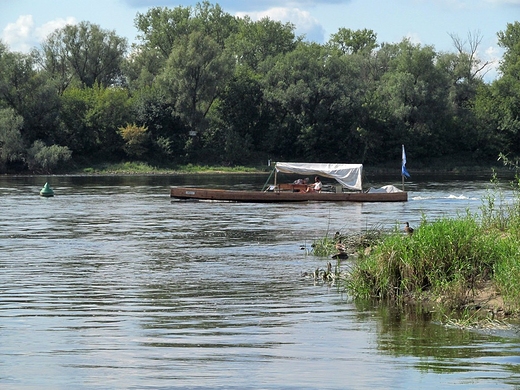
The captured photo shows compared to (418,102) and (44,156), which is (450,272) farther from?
(418,102)

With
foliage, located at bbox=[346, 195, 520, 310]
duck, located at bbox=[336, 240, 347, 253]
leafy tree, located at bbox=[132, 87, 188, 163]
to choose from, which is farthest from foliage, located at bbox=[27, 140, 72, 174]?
foliage, located at bbox=[346, 195, 520, 310]

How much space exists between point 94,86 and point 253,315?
92.0 m

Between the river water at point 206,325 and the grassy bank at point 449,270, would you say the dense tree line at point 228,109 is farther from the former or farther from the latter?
the grassy bank at point 449,270

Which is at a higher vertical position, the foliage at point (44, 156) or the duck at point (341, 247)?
the foliage at point (44, 156)

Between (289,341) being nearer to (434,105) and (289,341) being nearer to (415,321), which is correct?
(415,321)

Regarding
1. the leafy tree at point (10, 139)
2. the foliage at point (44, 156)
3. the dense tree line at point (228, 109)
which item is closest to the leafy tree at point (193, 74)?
the dense tree line at point (228, 109)

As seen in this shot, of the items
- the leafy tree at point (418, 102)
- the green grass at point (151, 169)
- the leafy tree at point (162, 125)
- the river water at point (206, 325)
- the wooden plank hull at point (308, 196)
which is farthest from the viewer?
the leafy tree at point (418, 102)

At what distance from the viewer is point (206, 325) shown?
17031 millimetres

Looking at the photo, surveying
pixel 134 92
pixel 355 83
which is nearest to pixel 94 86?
pixel 134 92

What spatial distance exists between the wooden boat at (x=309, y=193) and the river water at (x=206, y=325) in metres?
18.7

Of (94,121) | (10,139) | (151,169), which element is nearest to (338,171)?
(10,139)

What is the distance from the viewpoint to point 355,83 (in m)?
106

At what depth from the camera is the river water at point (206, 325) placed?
43.0 ft

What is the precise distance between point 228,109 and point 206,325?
91.9 meters
